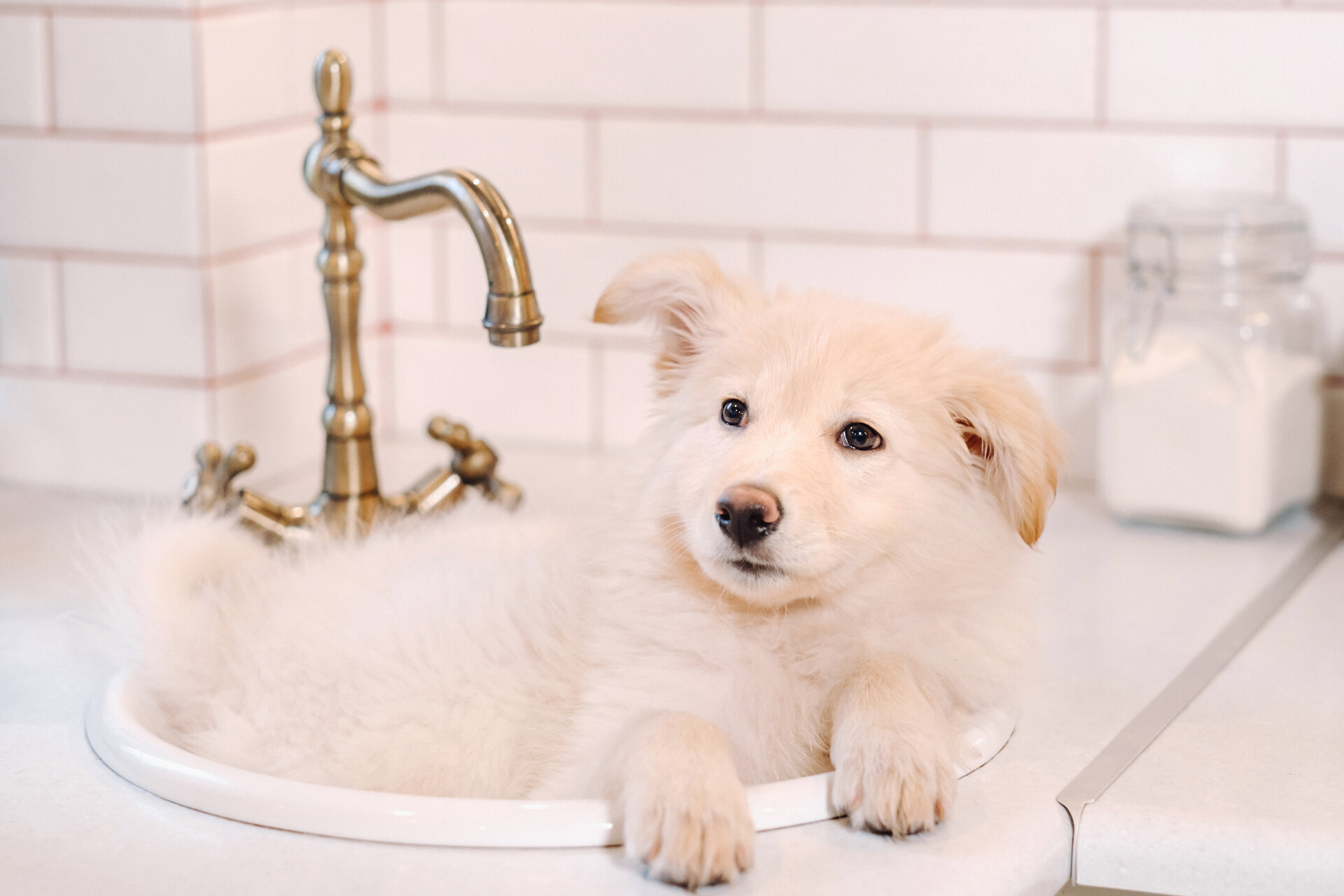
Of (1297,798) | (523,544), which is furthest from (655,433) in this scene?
(1297,798)

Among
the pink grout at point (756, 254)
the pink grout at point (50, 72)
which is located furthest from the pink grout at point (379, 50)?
the pink grout at point (756, 254)

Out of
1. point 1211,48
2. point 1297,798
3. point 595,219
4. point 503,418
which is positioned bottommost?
point 1297,798

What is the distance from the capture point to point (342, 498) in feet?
4.35

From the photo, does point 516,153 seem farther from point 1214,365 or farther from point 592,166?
point 1214,365

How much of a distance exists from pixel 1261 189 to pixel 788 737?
858 mm

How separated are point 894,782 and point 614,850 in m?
0.16

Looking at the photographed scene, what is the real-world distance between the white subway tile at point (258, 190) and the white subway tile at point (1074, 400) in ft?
2.59

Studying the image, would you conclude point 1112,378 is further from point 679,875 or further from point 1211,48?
point 679,875

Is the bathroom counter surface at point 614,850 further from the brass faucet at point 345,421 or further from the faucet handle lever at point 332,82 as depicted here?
the faucet handle lever at point 332,82

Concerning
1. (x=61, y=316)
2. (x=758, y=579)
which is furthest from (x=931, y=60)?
(x=61, y=316)

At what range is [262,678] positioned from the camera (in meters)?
1.00

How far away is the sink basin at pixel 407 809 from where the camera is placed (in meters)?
0.81

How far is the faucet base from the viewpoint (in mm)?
1288

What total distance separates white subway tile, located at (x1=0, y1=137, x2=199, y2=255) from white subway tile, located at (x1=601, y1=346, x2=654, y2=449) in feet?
1.56
